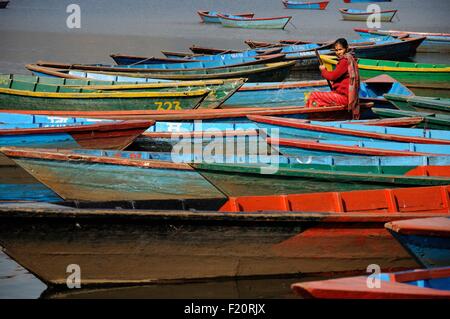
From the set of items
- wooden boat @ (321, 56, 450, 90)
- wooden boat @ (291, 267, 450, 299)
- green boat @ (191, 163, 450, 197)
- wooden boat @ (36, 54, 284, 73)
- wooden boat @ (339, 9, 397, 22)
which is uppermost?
wooden boat @ (339, 9, 397, 22)

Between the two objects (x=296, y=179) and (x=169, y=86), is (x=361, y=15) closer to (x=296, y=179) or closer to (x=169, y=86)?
(x=169, y=86)

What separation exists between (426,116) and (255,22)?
21.7m

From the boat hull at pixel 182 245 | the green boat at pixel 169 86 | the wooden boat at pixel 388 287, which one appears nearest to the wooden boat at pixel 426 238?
the wooden boat at pixel 388 287

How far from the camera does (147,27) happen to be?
35.5 m

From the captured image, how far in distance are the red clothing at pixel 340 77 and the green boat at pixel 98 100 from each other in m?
2.13

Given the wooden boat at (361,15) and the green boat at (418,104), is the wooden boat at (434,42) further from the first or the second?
the green boat at (418,104)

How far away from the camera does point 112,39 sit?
101ft

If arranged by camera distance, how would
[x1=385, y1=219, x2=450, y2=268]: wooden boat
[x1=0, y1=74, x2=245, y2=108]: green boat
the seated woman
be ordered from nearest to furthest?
[x1=385, y1=219, x2=450, y2=268]: wooden boat < the seated woman < [x1=0, y1=74, x2=245, y2=108]: green boat

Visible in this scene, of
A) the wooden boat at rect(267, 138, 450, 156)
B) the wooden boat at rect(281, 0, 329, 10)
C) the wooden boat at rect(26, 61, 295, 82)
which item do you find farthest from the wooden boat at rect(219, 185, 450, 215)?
the wooden boat at rect(281, 0, 329, 10)

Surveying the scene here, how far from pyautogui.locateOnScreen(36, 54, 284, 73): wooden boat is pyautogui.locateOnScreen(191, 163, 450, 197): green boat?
8528 millimetres

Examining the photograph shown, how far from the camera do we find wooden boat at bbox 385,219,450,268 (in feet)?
20.2

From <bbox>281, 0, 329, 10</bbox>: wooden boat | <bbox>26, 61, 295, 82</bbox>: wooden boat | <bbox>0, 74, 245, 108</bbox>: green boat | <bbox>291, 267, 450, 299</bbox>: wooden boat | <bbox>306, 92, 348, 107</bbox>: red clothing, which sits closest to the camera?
<bbox>291, 267, 450, 299</bbox>: wooden boat

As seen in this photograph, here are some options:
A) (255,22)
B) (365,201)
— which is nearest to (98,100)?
(365,201)

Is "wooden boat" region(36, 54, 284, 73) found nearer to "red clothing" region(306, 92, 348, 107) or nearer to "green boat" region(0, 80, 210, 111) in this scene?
"green boat" region(0, 80, 210, 111)
